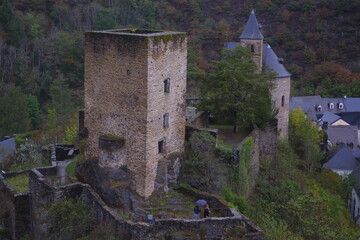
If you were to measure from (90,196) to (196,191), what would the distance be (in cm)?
376

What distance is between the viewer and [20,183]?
22.9m

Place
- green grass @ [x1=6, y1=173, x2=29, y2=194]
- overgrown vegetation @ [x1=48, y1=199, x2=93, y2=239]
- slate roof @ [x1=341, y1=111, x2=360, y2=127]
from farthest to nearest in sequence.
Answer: slate roof @ [x1=341, y1=111, x2=360, y2=127], green grass @ [x1=6, y1=173, x2=29, y2=194], overgrown vegetation @ [x1=48, y1=199, x2=93, y2=239]

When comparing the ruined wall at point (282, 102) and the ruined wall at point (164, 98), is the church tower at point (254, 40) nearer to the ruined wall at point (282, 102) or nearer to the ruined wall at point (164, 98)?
the ruined wall at point (282, 102)

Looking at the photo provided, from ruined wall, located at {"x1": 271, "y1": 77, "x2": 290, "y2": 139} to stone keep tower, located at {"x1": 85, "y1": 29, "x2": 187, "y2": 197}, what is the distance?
37.3ft

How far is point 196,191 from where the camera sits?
19625 mm

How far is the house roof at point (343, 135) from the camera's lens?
45.1 metres

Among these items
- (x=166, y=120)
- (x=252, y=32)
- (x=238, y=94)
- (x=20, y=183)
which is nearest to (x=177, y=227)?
(x=166, y=120)

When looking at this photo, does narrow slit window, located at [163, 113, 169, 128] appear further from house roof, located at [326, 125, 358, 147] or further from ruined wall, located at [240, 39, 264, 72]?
house roof, located at [326, 125, 358, 147]

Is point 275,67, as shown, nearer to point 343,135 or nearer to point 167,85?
point 167,85

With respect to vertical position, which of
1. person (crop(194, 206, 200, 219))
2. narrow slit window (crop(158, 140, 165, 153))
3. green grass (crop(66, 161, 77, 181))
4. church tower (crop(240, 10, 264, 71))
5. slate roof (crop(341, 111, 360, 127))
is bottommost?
person (crop(194, 206, 200, 219))

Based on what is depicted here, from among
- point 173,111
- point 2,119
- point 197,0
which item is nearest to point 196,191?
point 173,111

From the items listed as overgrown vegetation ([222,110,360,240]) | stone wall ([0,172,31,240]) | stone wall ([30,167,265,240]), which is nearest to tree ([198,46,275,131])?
overgrown vegetation ([222,110,360,240])

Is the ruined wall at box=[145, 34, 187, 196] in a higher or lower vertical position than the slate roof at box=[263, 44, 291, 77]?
lower

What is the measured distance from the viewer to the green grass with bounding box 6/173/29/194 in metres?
22.2
